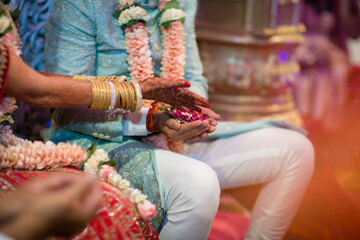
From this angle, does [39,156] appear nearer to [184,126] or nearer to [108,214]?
[108,214]

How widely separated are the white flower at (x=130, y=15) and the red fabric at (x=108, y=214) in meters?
0.64

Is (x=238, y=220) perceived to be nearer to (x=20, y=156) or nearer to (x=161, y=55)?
(x=161, y=55)

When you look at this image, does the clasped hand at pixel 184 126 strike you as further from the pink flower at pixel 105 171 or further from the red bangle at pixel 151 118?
the pink flower at pixel 105 171

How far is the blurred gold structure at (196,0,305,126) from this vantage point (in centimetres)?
296

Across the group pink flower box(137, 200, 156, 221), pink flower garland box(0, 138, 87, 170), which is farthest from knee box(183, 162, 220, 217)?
pink flower garland box(0, 138, 87, 170)

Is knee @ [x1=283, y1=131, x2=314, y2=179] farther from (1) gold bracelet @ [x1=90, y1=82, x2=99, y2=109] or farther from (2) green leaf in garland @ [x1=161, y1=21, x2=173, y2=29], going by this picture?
(1) gold bracelet @ [x1=90, y1=82, x2=99, y2=109]

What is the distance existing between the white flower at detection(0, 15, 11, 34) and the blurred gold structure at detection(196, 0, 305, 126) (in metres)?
1.98

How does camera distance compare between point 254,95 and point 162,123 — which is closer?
point 162,123

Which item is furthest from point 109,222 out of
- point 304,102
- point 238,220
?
point 304,102

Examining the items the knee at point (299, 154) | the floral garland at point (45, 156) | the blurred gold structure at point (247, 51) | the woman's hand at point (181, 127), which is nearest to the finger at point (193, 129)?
the woman's hand at point (181, 127)

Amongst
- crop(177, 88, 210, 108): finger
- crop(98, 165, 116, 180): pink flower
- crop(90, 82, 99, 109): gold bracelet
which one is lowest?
crop(98, 165, 116, 180): pink flower

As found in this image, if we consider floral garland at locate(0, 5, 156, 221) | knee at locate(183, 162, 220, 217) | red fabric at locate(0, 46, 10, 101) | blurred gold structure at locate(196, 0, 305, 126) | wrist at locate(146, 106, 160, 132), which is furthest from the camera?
blurred gold structure at locate(196, 0, 305, 126)

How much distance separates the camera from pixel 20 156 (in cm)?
115

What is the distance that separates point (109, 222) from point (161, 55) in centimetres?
79
